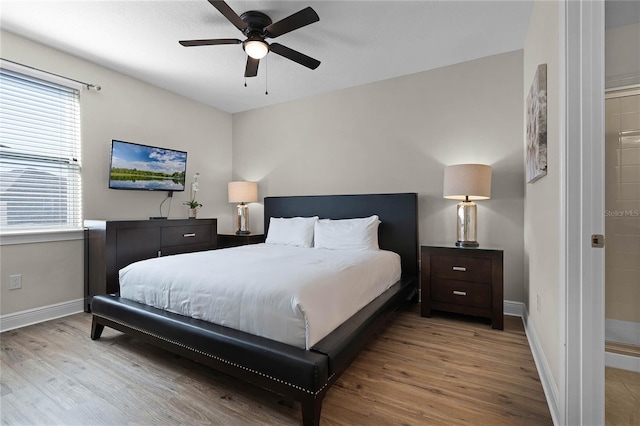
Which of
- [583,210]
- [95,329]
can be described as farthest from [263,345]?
[95,329]

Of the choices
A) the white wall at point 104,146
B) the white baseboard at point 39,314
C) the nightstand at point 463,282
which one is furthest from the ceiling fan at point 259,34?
the white baseboard at point 39,314

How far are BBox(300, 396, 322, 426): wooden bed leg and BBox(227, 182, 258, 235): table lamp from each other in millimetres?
3318

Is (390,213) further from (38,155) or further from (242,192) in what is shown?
(38,155)

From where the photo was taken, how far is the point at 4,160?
2.74 m

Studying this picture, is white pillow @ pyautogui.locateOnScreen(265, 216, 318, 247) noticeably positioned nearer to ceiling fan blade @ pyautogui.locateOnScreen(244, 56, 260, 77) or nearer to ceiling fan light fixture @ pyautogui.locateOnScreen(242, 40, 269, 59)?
ceiling fan blade @ pyautogui.locateOnScreen(244, 56, 260, 77)

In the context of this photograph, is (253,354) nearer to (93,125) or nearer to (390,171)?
(390,171)

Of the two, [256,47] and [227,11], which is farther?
[256,47]

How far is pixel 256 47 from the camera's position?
245 cm

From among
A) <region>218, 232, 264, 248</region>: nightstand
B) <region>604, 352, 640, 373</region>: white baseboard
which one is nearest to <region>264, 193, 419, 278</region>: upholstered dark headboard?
<region>218, 232, 264, 248</region>: nightstand

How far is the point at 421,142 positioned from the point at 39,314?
4.42m

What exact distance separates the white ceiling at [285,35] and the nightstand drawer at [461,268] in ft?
7.00

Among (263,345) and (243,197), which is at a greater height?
(243,197)

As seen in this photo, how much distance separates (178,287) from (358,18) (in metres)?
2.62

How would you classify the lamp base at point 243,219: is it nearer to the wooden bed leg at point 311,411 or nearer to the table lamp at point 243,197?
the table lamp at point 243,197
